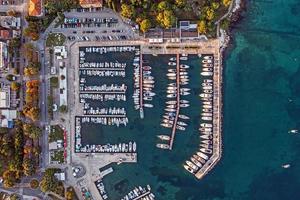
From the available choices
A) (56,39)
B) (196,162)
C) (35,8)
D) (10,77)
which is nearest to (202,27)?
(196,162)

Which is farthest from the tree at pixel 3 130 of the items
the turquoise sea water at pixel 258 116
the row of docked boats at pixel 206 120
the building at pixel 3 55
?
the row of docked boats at pixel 206 120

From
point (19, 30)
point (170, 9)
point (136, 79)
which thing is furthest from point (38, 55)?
point (170, 9)

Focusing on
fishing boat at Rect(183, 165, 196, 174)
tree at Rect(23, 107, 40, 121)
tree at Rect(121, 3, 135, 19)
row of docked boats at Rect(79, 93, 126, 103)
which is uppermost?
tree at Rect(121, 3, 135, 19)

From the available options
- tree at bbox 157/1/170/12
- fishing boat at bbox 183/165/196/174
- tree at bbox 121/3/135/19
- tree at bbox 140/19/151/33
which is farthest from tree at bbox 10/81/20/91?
fishing boat at bbox 183/165/196/174

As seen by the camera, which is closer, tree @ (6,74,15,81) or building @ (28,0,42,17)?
building @ (28,0,42,17)

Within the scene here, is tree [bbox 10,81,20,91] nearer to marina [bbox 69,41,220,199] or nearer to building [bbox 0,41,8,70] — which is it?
building [bbox 0,41,8,70]

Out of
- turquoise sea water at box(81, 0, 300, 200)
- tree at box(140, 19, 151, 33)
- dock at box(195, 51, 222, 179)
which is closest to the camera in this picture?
tree at box(140, 19, 151, 33)

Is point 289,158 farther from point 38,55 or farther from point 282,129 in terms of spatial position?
point 38,55
